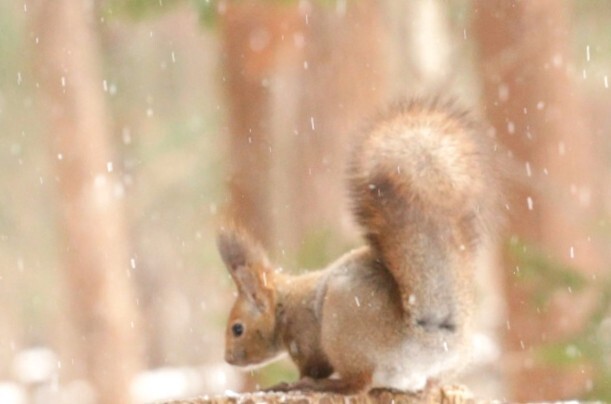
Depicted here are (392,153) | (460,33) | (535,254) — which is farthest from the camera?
(460,33)

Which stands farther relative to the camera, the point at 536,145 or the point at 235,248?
the point at 536,145

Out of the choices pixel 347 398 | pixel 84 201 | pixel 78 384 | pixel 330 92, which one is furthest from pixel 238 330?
pixel 78 384

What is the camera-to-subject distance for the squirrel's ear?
8.35 feet

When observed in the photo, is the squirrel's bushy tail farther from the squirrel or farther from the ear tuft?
the ear tuft

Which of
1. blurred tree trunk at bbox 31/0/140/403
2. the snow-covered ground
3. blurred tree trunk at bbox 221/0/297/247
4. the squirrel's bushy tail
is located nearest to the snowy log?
the squirrel's bushy tail

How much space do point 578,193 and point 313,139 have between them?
161 centimetres

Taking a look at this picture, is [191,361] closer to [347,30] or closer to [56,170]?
[56,170]

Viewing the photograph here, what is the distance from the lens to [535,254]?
14.0ft

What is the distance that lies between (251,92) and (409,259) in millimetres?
3782

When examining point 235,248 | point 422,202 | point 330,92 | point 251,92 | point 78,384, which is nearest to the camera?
point 422,202

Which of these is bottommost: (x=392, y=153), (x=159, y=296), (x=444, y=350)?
(x=444, y=350)

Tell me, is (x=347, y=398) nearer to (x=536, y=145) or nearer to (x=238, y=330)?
(x=238, y=330)

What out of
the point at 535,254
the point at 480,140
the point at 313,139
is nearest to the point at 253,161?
the point at 313,139

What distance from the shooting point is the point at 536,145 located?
5.17 m
